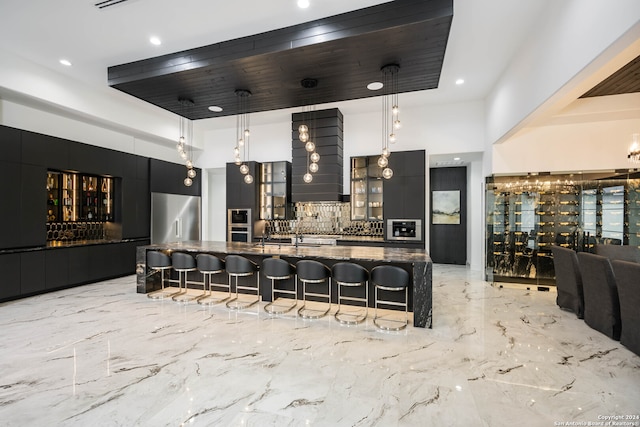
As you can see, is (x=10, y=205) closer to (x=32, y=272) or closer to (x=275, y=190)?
(x=32, y=272)

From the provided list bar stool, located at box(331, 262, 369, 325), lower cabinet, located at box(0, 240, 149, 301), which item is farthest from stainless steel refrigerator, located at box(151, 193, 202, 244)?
bar stool, located at box(331, 262, 369, 325)

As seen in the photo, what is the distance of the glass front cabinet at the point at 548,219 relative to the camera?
504cm

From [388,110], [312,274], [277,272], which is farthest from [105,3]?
[388,110]

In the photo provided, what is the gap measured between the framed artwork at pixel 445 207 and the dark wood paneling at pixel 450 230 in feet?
0.28

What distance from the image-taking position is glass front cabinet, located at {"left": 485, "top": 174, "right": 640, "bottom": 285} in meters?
5.04

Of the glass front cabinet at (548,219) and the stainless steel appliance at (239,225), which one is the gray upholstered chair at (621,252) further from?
the stainless steel appliance at (239,225)

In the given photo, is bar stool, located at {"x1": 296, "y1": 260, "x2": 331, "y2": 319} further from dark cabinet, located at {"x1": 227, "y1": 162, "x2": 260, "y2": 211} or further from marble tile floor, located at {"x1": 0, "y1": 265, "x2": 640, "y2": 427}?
dark cabinet, located at {"x1": 227, "y1": 162, "x2": 260, "y2": 211}

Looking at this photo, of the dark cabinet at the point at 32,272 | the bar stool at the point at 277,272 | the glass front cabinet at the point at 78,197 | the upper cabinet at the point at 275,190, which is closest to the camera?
the bar stool at the point at 277,272

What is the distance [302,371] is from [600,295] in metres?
3.65

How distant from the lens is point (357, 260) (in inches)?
158

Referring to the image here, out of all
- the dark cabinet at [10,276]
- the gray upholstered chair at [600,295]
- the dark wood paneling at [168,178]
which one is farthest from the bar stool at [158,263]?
the gray upholstered chair at [600,295]

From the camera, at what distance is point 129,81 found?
15.3ft

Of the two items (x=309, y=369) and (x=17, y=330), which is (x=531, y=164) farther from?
(x=17, y=330)

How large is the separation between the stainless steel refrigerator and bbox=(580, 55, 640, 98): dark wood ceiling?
342 inches
